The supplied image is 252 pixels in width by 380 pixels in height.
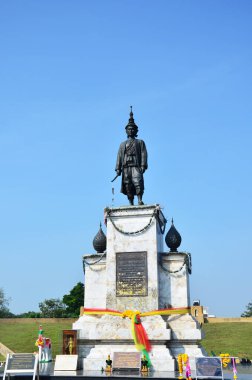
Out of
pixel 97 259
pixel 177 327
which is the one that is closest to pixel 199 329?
pixel 177 327

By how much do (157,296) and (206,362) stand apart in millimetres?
3903

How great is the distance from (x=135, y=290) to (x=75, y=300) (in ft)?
173

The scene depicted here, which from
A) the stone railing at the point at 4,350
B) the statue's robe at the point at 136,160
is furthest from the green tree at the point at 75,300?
the statue's robe at the point at 136,160

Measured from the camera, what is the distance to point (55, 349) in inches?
1165

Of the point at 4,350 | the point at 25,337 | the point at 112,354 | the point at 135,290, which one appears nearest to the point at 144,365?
the point at 112,354

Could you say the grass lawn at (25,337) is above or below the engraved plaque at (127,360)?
above

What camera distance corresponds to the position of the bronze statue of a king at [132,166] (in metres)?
17.0

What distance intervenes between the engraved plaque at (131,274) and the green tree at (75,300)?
51690 millimetres

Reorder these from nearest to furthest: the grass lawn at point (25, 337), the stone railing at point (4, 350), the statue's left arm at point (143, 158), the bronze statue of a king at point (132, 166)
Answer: the bronze statue of a king at point (132, 166)
the statue's left arm at point (143, 158)
the grass lawn at point (25, 337)
the stone railing at point (4, 350)

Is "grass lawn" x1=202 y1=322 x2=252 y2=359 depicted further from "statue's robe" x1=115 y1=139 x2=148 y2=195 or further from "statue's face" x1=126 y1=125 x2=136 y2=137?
"statue's face" x1=126 y1=125 x2=136 y2=137

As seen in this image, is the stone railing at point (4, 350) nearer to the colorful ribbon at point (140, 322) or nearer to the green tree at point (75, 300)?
the colorful ribbon at point (140, 322)

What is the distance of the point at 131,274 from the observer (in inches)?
600

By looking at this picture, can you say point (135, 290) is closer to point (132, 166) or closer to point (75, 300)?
point (132, 166)

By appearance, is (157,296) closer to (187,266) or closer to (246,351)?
(187,266)
